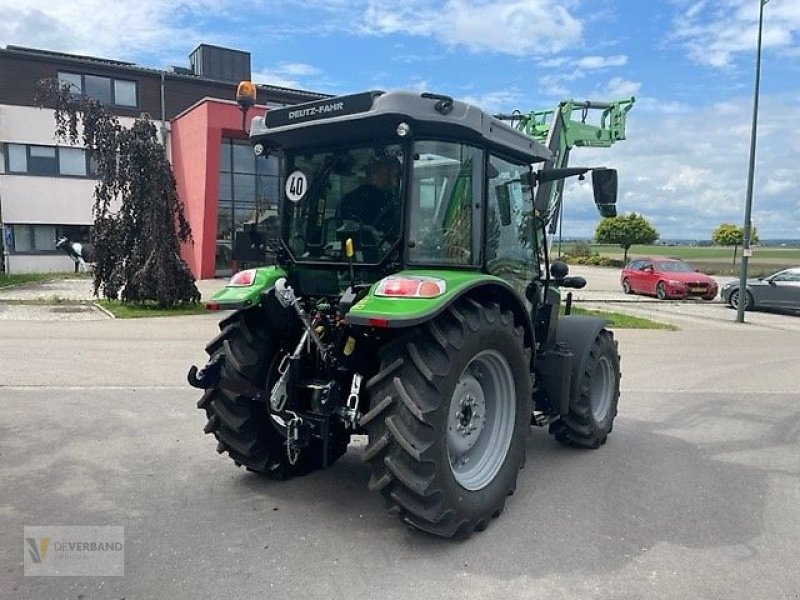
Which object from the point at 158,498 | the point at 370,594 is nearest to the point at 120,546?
the point at 158,498

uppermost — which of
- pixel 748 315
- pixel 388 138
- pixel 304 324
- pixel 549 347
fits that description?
pixel 388 138

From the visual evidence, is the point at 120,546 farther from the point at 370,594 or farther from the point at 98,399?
the point at 98,399

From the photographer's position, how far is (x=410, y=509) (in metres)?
3.56

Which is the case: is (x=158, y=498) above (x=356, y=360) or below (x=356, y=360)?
below

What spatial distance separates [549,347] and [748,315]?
53.3ft

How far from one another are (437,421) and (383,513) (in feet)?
3.06

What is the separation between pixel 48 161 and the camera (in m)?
27.8

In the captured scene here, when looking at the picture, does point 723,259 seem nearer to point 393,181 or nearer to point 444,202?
point 444,202

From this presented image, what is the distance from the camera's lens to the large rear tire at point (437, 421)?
3561mm

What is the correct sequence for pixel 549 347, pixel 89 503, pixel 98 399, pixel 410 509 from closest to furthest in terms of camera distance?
1. pixel 410 509
2. pixel 89 503
3. pixel 549 347
4. pixel 98 399

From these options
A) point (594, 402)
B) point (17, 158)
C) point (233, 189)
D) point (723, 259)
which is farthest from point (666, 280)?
point (723, 259)

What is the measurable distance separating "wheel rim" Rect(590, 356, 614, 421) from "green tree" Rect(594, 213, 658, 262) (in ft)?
143

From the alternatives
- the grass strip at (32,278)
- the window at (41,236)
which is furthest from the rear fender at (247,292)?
the window at (41,236)
